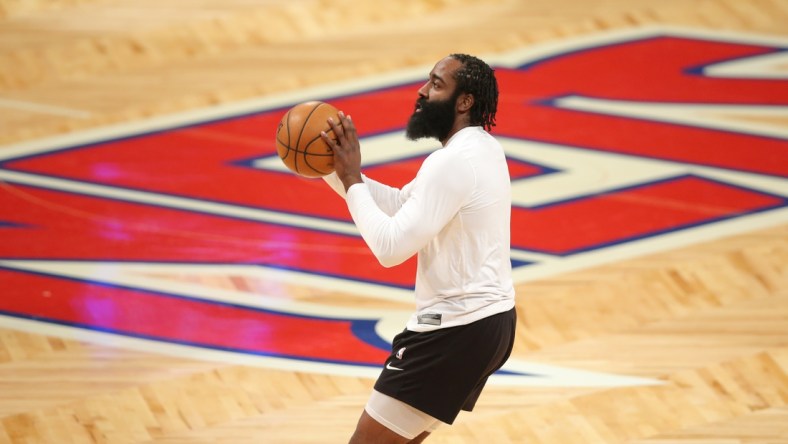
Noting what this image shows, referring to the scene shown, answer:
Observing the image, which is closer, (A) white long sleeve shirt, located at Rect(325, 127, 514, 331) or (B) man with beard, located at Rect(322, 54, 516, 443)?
(A) white long sleeve shirt, located at Rect(325, 127, 514, 331)

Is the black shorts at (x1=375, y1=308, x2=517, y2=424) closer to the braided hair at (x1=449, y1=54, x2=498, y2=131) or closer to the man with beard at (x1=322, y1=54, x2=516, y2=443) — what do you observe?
the man with beard at (x1=322, y1=54, x2=516, y2=443)

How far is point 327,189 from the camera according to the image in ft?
22.3

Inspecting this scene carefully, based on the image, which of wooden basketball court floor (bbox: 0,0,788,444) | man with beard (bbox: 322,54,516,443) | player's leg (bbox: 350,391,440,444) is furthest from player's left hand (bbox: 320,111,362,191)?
wooden basketball court floor (bbox: 0,0,788,444)

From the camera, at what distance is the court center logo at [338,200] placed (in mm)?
5535

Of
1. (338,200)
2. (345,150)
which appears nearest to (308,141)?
(345,150)

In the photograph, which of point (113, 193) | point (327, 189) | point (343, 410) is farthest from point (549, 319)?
point (113, 193)

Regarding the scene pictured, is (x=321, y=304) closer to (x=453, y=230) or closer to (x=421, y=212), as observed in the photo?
(x=453, y=230)

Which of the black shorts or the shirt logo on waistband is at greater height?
the shirt logo on waistband

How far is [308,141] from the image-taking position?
3.50 m

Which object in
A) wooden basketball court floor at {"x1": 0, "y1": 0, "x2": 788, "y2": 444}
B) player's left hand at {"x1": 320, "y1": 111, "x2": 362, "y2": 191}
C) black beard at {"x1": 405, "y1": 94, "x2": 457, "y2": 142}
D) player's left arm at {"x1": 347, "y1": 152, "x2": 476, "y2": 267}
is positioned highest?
black beard at {"x1": 405, "y1": 94, "x2": 457, "y2": 142}

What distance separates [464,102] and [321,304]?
2.40m

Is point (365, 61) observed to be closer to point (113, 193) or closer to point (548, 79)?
point (548, 79)

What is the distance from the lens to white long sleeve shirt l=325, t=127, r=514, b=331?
3250mm

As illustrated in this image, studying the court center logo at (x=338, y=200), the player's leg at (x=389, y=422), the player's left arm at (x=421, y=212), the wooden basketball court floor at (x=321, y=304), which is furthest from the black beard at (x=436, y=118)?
the court center logo at (x=338, y=200)
